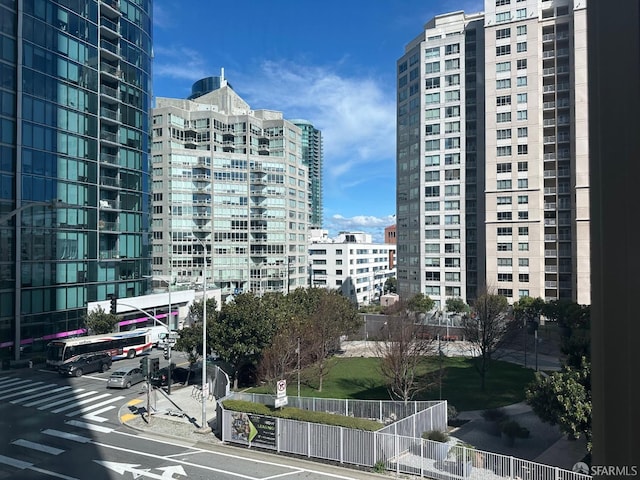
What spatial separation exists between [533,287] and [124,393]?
149 ft

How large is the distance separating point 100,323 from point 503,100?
51161mm

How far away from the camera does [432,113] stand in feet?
196

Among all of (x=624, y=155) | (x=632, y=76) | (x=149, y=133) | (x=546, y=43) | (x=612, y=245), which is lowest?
(x=612, y=245)

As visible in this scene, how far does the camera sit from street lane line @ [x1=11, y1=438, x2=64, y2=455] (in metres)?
16.1

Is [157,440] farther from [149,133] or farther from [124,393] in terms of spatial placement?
[149,133]

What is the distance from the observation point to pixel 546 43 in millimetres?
52875

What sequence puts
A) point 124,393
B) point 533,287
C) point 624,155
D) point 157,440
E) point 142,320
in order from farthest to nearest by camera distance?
point 533,287 < point 142,320 < point 124,393 < point 157,440 < point 624,155

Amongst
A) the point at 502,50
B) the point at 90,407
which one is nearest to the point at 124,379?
the point at 90,407

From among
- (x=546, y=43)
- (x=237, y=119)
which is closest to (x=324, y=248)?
(x=237, y=119)

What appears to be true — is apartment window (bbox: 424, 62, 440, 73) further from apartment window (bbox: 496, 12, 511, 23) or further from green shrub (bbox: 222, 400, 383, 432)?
green shrub (bbox: 222, 400, 383, 432)

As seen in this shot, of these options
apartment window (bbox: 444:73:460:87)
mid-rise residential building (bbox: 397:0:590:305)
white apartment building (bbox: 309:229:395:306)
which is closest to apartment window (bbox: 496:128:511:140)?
mid-rise residential building (bbox: 397:0:590:305)

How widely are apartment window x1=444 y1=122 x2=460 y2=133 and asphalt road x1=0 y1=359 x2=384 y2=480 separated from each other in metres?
51.3

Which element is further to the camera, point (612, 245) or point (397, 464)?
point (397, 464)

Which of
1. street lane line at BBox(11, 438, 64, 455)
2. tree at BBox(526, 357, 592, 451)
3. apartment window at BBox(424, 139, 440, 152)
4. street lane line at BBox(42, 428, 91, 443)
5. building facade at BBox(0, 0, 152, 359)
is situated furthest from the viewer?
apartment window at BBox(424, 139, 440, 152)
